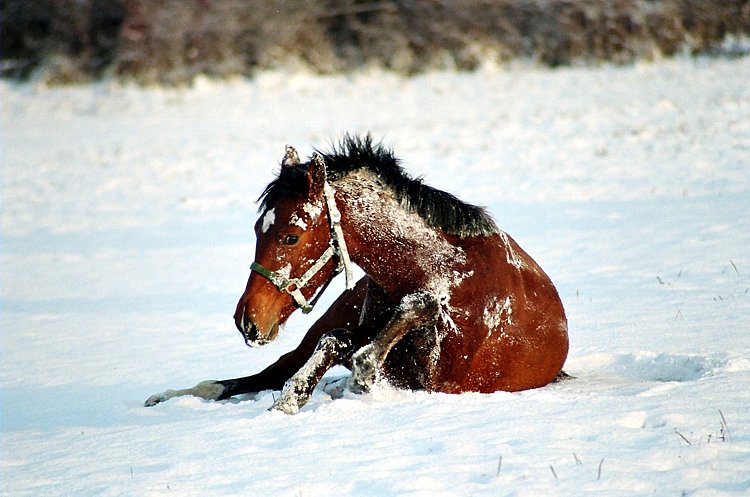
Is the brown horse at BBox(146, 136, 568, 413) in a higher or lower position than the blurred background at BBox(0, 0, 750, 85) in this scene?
lower

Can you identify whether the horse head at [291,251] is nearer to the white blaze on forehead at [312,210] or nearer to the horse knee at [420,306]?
the white blaze on forehead at [312,210]

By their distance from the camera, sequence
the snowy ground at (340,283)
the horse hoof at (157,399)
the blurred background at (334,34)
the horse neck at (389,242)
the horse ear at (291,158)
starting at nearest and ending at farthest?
the snowy ground at (340,283), the horse neck at (389,242), the horse ear at (291,158), the horse hoof at (157,399), the blurred background at (334,34)

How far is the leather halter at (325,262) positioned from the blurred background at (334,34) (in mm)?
16902

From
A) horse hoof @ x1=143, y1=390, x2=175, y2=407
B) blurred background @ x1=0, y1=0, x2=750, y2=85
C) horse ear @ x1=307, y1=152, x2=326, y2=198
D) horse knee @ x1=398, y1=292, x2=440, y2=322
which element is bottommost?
horse hoof @ x1=143, y1=390, x2=175, y2=407

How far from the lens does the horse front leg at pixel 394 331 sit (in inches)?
176

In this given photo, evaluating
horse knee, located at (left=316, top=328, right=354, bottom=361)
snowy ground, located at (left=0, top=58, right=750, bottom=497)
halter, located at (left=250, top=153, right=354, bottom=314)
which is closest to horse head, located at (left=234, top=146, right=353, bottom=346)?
halter, located at (left=250, top=153, right=354, bottom=314)

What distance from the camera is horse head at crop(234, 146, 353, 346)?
435 centimetres

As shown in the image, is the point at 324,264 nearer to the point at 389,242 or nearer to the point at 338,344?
the point at 389,242

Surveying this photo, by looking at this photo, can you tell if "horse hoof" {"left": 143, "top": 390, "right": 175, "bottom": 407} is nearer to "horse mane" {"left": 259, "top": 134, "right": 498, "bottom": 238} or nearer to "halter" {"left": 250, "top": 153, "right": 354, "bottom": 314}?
"halter" {"left": 250, "top": 153, "right": 354, "bottom": 314}

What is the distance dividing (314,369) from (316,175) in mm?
1035

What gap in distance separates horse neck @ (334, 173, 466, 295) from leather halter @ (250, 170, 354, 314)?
3.7 inches

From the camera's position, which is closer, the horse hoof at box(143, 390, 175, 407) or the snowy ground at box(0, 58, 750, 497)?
the snowy ground at box(0, 58, 750, 497)

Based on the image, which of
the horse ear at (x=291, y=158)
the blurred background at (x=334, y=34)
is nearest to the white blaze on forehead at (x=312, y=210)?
the horse ear at (x=291, y=158)

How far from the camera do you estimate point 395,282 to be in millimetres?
4633
